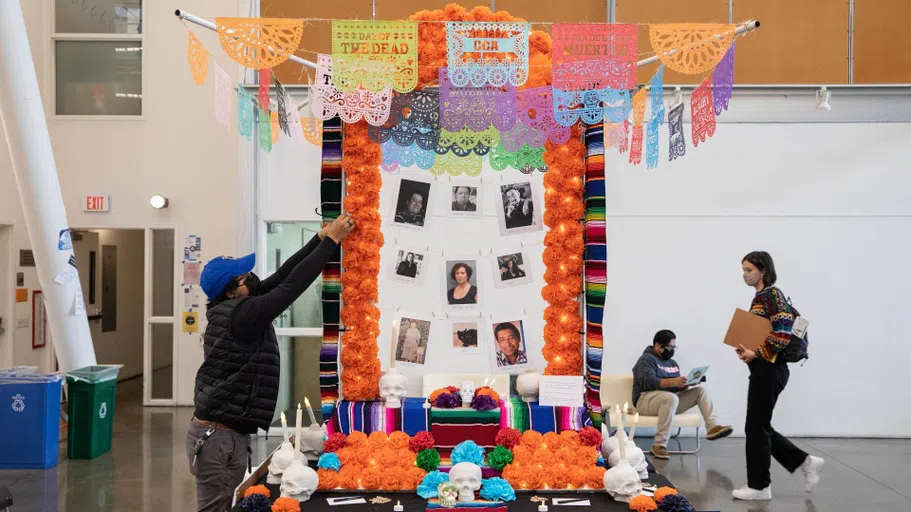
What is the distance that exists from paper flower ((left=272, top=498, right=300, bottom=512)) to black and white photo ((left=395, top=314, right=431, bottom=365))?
1566 millimetres

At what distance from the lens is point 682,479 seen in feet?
21.8

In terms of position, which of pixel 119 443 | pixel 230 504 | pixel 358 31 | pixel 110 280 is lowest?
pixel 119 443

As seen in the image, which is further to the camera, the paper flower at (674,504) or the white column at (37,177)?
the white column at (37,177)

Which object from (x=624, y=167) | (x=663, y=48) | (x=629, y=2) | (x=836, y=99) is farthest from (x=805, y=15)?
(x=663, y=48)

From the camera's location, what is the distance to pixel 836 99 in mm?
8125

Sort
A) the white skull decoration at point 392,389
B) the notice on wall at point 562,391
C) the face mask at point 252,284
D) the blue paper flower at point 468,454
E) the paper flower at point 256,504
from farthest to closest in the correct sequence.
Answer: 1. the white skull decoration at point 392,389
2. the notice on wall at point 562,391
3. the blue paper flower at point 468,454
4. the face mask at point 252,284
5. the paper flower at point 256,504

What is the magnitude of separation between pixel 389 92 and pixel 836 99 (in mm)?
5734

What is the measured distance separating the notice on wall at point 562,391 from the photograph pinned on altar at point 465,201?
1.23 metres

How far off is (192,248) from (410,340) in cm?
546

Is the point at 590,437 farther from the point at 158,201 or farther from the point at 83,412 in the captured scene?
the point at 158,201

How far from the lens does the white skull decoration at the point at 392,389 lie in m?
4.82

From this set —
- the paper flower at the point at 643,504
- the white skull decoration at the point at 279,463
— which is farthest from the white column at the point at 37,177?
the paper flower at the point at 643,504

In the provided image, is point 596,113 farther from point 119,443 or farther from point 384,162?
point 119,443

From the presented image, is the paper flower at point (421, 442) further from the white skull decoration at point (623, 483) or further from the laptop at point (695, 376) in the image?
the laptop at point (695, 376)
